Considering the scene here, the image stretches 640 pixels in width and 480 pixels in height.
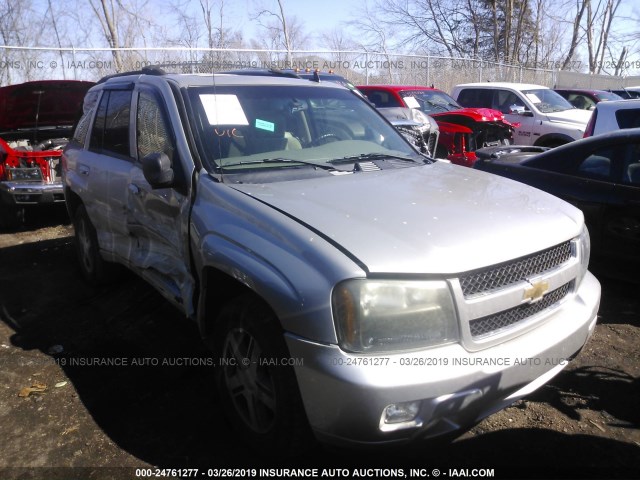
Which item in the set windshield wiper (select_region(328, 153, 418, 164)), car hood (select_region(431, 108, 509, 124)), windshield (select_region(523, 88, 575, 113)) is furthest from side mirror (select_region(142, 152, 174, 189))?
windshield (select_region(523, 88, 575, 113))

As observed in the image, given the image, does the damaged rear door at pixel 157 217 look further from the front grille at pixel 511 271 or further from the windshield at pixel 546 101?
the windshield at pixel 546 101

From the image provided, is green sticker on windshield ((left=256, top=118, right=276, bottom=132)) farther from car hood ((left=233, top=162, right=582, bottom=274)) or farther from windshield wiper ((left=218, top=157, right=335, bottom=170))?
car hood ((left=233, top=162, right=582, bottom=274))

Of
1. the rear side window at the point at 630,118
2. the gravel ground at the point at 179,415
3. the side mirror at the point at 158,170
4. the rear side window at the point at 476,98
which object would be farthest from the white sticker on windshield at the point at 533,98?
the side mirror at the point at 158,170

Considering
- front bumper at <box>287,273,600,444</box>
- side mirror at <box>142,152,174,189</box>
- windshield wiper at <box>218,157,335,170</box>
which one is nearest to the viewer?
front bumper at <box>287,273,600,444</box>

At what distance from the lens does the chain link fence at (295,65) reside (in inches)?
528

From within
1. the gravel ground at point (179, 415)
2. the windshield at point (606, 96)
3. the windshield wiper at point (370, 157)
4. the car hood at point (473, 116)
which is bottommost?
the gravel ground at point (179, 415)

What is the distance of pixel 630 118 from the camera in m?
7.61

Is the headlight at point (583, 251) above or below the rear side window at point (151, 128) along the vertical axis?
below

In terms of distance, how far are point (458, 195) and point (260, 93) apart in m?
1.51

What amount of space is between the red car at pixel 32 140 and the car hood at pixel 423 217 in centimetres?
515

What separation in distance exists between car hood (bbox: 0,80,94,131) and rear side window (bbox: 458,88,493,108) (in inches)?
340

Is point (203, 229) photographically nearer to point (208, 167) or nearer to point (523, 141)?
point (208, 167)

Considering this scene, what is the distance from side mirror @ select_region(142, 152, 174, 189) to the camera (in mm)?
2957

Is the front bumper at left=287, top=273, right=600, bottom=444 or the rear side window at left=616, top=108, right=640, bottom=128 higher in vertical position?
the rear side window at left=616, top=108, right=640, bottom=128
